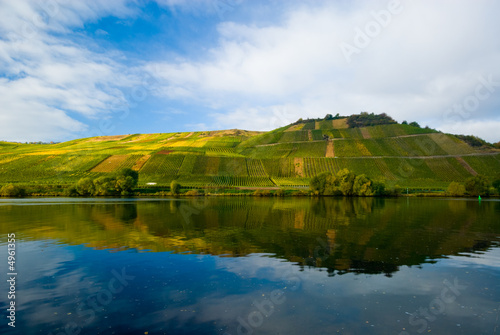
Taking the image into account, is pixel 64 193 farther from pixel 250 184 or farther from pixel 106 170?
pixel 250 184

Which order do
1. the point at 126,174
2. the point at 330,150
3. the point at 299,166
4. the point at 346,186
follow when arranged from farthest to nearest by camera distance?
the point at 330,150 → the point at 299,166 → the point at 126,174 → the point at 346,186

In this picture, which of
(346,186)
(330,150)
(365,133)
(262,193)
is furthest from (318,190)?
(365,133)

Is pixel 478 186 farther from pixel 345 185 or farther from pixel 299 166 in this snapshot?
pixel 299 166

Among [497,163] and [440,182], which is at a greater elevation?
[497,163]

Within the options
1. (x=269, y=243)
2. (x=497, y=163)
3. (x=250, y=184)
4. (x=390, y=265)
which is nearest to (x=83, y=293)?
(x=269, y=243)

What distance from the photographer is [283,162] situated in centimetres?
14788

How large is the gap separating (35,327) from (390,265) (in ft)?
60.4

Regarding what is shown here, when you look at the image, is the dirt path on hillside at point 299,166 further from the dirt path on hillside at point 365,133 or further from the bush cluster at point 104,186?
the bush cluster at point 104,186

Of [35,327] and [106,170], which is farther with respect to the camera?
[106,170]

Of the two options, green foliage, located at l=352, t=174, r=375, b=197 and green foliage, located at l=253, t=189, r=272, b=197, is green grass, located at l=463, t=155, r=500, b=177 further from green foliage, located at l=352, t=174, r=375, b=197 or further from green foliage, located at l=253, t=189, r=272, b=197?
green foliage, located at l=253, t=189, r=272, b=197

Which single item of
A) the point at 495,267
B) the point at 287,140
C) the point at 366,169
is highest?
the point at 287,140

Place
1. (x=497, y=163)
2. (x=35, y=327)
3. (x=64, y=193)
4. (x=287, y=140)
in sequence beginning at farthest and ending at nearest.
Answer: (x=287, y=140), (x=497, y=163), (x=64, y=193), (x=35, y=327)

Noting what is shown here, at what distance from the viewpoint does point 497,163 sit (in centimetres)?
13050

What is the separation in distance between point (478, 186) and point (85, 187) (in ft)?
436
